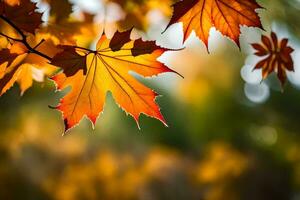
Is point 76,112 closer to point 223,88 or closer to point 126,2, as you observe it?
point 126,2

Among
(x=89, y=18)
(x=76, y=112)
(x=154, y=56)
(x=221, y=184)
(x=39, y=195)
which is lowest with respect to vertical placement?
(x=76, y=112)

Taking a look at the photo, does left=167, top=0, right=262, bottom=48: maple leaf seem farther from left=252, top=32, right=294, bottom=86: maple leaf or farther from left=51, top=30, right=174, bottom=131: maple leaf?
left=252, top=32, right=294, bottom=86: maple leaf

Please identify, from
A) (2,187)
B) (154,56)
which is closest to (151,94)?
(154,56)

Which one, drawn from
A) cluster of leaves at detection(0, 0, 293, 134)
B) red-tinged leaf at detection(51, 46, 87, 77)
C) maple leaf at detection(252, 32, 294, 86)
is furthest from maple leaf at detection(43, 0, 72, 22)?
maple leaf at detection(252, 32, 294, 86)

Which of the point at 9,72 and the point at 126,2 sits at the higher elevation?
the point at 126,2

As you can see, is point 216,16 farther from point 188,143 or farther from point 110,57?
point 188,143

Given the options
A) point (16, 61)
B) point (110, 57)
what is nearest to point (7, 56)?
point (16, 61)
